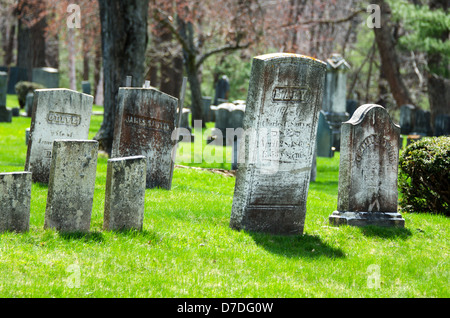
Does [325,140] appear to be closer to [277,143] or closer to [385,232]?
[385,232]

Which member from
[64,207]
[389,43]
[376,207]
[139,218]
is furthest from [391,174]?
[389,43]

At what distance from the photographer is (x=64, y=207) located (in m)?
6.89

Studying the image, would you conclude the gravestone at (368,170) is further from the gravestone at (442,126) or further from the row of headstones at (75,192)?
the gravestone at (442,126)

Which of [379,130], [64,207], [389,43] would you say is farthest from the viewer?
[389,43]

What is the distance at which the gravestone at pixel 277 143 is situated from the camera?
7398 mm

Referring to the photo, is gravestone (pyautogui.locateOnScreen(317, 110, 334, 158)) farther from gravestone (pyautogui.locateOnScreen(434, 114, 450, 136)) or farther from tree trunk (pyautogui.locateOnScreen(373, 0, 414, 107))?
tree trunk (pyautogui.locateOnScreen(373, 0, 414, 107))

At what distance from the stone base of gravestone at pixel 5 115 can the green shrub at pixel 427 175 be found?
48.9ft

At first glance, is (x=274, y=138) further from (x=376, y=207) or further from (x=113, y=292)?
(x=113, y=292)

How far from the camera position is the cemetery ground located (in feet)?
18.6

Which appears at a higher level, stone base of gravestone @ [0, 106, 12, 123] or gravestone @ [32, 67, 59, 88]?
gravestone @ [32, 67, 59, 88]

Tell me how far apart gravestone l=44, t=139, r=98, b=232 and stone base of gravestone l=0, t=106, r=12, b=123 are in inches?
602

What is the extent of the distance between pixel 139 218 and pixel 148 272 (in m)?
1.35

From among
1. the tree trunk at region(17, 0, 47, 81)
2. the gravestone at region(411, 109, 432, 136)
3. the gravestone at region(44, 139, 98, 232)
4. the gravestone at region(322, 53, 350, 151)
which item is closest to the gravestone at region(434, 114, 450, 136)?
the gravestone at region(411, 109, 432, 136)

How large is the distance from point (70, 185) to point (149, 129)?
383 centimetres
